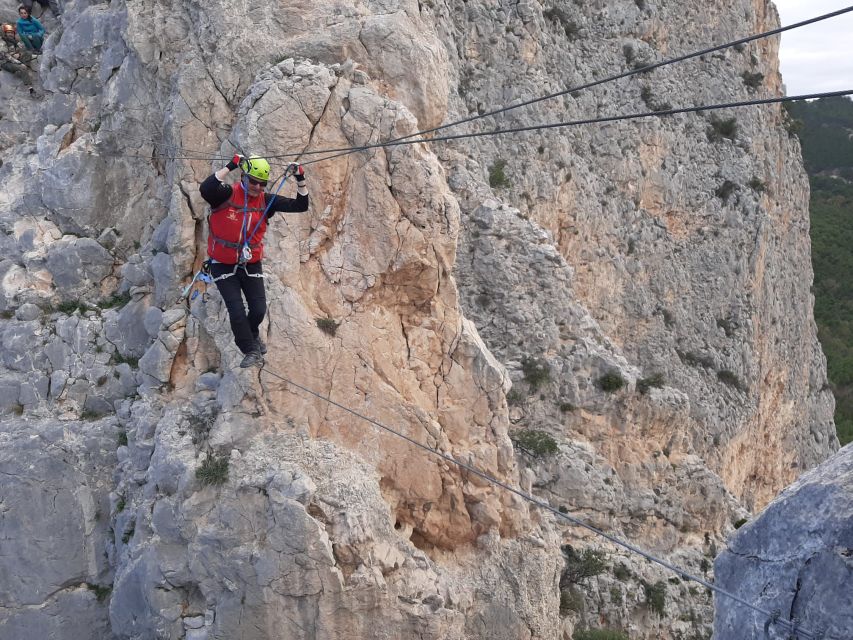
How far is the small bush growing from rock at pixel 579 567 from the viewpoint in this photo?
42.7ft

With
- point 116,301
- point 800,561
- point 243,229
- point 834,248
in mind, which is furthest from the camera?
point 834,248

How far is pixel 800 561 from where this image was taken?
4574 mm

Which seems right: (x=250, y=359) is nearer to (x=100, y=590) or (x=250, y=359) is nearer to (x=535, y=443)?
(x=100, y=590)

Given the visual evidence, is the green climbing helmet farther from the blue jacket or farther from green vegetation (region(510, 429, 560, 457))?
green vegetation (region(510, 429, 560, 457))

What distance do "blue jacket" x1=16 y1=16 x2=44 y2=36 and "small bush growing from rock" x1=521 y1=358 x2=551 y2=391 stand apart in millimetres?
10613

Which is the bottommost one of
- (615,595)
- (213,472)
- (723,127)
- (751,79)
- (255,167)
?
(615,595)

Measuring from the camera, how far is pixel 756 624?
15.5 feet

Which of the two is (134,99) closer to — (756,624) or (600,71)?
(756,624)

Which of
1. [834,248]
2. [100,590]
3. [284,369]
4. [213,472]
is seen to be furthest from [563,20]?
[834,248]

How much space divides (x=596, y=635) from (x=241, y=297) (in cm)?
844

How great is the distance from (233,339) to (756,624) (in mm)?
6708

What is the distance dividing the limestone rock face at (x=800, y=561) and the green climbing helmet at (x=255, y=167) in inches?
227

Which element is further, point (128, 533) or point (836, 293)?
point (836, 293)

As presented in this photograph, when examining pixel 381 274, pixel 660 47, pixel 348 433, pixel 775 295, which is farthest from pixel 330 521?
pixel 775 295
